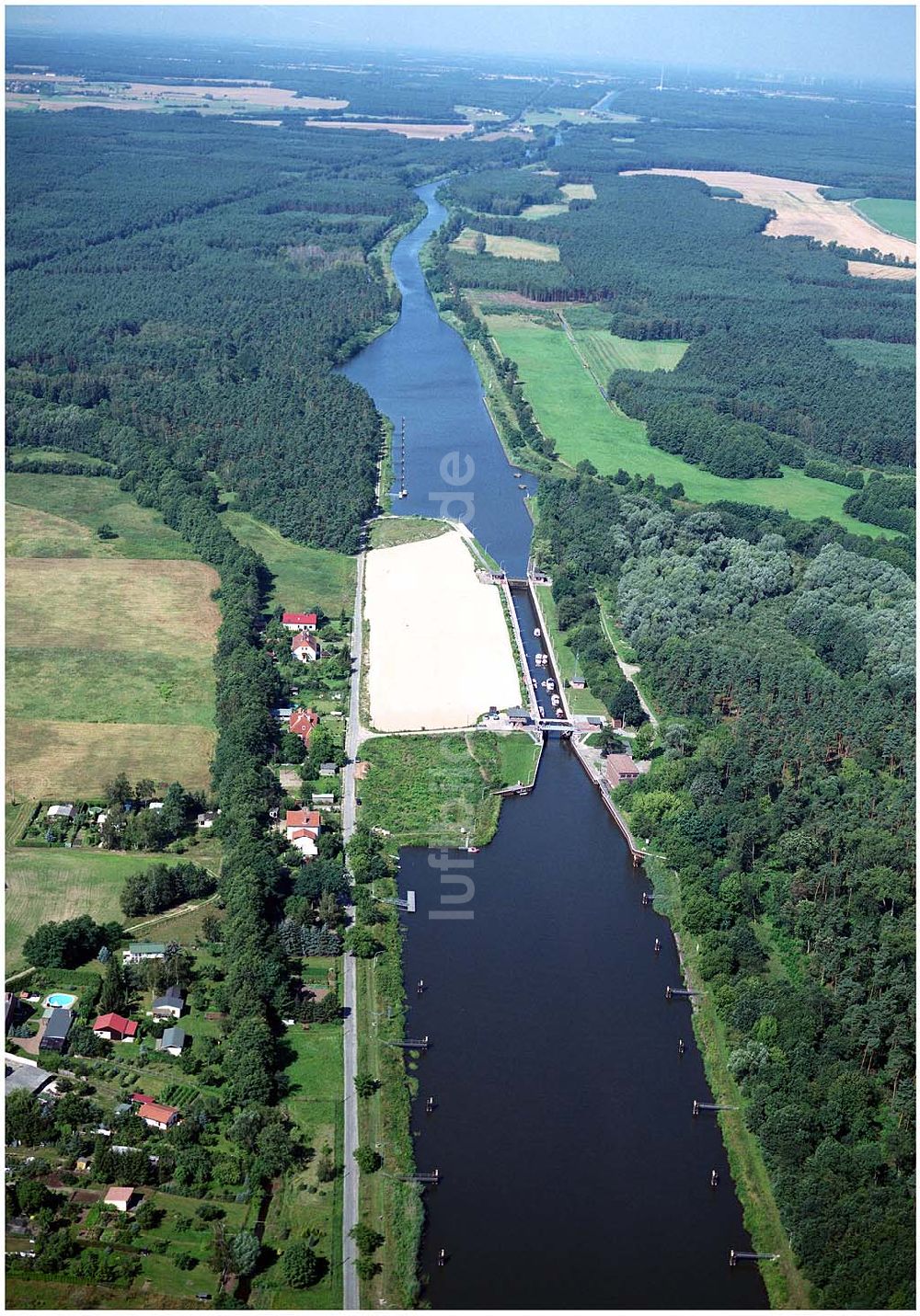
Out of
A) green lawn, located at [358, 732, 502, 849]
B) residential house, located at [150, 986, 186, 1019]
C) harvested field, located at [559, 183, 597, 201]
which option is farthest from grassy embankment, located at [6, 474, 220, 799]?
harvested field, located at [559, 183, 597, 201]

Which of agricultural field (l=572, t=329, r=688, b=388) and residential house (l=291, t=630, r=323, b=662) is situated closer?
residential house (l=291, t=630, r=323, b=662)

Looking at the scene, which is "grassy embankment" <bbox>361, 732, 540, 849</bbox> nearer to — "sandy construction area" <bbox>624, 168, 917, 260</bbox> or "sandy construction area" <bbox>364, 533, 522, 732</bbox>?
"sandy construction area" <bbox>364, 533, 522, 732</bbox>

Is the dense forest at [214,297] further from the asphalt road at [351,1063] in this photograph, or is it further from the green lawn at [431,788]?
the green lawn at [431,788]

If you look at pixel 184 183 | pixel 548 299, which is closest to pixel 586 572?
pixel 548 299

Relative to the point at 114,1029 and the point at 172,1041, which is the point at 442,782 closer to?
the point at 172,1041

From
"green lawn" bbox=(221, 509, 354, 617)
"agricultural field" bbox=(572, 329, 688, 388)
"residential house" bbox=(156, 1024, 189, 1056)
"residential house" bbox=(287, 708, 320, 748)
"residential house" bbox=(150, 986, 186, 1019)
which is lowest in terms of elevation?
"residential house" bbox=(156, 1024, 189, 1056)

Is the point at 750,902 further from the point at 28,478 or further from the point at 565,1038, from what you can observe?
the point at 28,478
